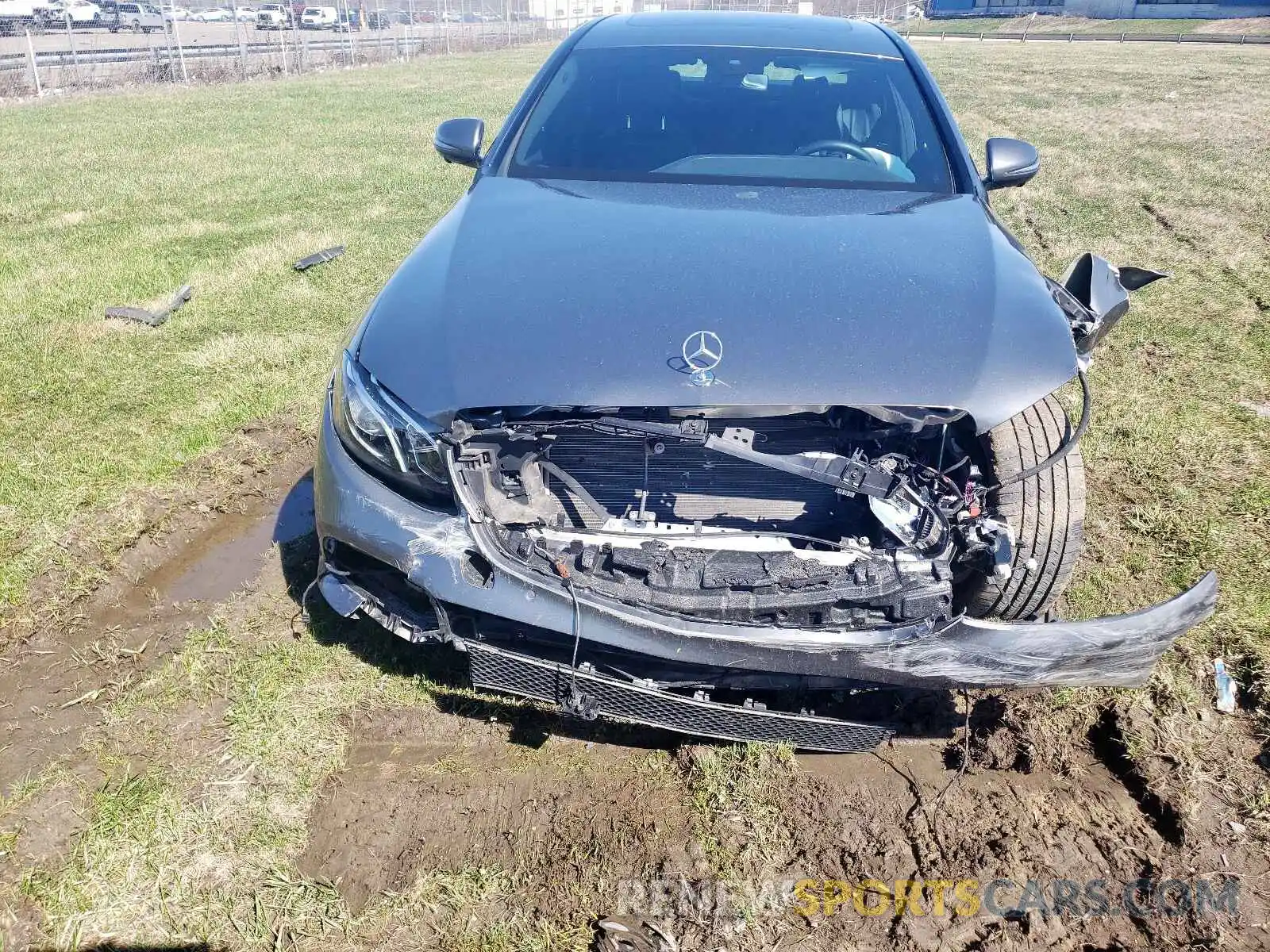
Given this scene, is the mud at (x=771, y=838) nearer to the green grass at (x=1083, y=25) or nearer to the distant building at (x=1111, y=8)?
the green grass at (x=1083, y=25)

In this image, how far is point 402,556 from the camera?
2.14m

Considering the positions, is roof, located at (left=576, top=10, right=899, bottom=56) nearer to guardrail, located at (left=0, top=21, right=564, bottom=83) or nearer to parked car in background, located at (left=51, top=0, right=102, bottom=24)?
guardrail, located at (left=0, top=21, right=564, bottom=83)

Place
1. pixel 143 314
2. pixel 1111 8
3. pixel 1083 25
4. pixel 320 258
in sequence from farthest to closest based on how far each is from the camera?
pixel 1111 8 < pixel 1083 25 < pixel 320 258 < pixel 143 314

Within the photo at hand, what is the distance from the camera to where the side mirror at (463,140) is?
3.80 meters

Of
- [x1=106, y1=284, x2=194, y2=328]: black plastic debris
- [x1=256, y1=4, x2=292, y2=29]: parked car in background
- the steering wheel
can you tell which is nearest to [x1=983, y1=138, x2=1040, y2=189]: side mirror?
the steering wheel

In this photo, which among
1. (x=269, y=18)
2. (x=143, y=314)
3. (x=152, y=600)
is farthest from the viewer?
(x=269, y=18)

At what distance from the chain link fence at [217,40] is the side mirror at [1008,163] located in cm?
A: 1864

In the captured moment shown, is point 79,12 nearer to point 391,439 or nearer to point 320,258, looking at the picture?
point 320,258

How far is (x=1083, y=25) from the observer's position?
163 ft

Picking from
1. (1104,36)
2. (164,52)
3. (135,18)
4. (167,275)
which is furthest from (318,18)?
(1104,36)

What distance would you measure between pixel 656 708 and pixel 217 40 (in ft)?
97.5

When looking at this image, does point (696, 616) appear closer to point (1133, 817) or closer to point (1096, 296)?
point (1133, 817)

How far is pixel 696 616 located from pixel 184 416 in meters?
3.23

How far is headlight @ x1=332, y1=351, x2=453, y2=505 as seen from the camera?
218 centimetres
